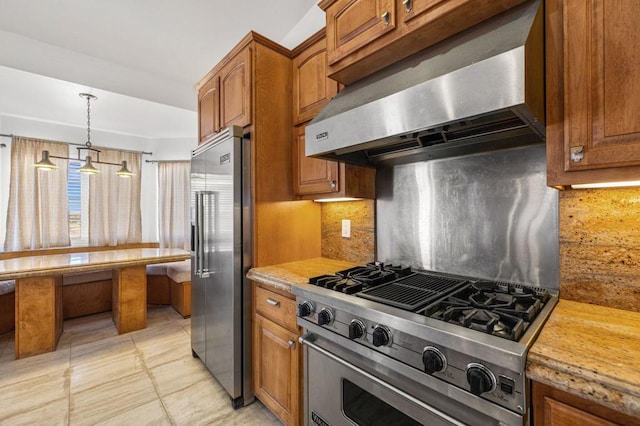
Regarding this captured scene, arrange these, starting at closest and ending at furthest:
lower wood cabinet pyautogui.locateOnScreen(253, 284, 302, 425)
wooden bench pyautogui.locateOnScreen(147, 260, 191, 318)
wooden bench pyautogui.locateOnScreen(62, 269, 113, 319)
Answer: lower wood cabinet pyautogui.locateOnScreen(253, 284, 302, 425), wooden bench pyautogui.locateOnScreen(62, 269, 113, 319), wooden bench pyautogui.locateOnScreen(147, 260, 191, 318)

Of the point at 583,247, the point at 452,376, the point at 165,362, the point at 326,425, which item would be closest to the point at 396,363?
the point at 452,376

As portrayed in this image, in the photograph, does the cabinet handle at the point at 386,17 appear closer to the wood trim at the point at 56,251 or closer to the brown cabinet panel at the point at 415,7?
the brown cabinet panel at the point at 415,7

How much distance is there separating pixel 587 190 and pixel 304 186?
145cm

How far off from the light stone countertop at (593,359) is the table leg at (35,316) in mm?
3746

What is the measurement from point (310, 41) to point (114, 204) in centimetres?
457

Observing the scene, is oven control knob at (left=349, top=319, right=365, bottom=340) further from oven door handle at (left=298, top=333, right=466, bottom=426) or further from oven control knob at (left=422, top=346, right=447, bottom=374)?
oven control knob at (left=422, top=346, right=447, bottom=374)

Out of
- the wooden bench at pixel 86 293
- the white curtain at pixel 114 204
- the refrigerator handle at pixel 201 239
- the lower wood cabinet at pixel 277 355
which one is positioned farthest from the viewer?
the white curtain at pixel 114 204

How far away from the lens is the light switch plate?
210 centimetres

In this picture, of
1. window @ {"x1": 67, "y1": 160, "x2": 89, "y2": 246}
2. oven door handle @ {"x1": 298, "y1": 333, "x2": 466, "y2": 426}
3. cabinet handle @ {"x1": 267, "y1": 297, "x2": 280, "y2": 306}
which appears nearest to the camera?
oven door handle @ {"x1": 298, "y1": 333, "x2": 466, "y2": 426}

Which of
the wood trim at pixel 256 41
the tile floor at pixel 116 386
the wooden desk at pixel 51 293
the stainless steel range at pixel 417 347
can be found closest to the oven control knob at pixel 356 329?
the stainless steel range at pixel 417 347

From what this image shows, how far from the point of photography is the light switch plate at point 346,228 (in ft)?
6.89

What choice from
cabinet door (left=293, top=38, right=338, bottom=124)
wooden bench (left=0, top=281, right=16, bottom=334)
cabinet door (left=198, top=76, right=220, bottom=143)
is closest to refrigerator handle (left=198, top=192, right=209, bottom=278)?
cabinet door (left=198, top=76, right=220, bottom=143)

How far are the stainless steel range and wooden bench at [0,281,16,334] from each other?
367cm

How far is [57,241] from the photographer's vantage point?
4340mm
